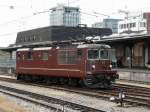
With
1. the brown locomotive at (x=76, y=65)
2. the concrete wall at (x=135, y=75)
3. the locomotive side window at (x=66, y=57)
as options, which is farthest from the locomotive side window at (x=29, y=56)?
the concrete wall at (x=135, y=75)

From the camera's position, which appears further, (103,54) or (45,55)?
(45,55)

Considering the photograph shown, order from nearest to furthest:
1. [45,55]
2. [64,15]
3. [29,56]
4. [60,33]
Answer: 1. [45,55]
2. [29,56]
3. [64,15]
4. [60,33]

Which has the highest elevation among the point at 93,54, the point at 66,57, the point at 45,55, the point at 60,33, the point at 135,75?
the point at 60,33

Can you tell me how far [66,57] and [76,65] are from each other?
147cm

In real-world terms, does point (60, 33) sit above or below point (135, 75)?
above

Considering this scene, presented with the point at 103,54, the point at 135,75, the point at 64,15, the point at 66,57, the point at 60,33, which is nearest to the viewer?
the point at 103,54

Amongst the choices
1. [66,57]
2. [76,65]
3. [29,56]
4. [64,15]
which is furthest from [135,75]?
[76,65]

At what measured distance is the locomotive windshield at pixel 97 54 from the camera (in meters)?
25.2

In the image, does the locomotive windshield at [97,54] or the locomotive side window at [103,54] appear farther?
the locomotive side window at [103,54]

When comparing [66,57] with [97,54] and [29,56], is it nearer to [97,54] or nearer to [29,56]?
[97,54]

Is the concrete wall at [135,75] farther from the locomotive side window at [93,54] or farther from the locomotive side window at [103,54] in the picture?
the locomotive side window at [93,54]

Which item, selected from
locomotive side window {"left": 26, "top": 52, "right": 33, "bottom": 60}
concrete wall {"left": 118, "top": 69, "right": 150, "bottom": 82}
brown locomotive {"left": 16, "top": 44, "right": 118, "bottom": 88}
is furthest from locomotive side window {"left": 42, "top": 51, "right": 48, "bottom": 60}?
concrete wall {"left": 118, "top": 69, "right": 150, "bottom": 82}

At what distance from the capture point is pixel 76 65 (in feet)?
84.6

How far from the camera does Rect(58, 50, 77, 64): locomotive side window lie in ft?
86.0
